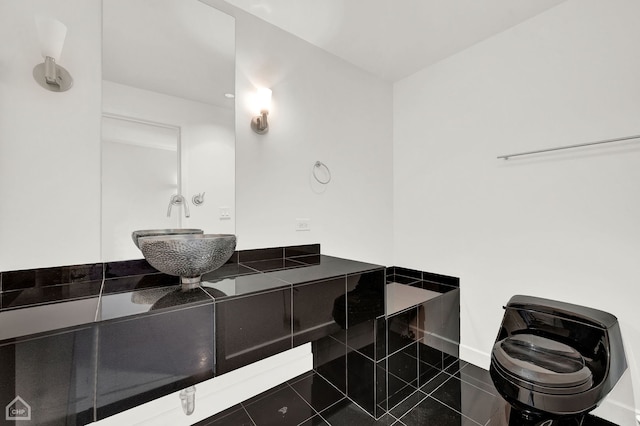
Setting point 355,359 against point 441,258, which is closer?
point 355,359

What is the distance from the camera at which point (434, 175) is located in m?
2.43

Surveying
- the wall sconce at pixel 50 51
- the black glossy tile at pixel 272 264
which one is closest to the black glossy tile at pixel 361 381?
the black glossy tile at pixel 272 264

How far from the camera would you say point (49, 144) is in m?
1.19

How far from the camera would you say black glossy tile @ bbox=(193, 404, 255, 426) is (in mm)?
1558

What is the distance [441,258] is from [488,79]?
144 cm

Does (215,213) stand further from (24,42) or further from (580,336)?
(580,336)

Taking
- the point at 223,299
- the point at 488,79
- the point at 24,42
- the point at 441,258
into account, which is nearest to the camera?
the point at 223,299

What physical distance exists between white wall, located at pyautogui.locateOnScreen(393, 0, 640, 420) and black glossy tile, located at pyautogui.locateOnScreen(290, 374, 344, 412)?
114 centimetres

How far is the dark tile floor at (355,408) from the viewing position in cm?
161

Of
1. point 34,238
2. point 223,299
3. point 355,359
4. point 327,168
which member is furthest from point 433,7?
point 34,238

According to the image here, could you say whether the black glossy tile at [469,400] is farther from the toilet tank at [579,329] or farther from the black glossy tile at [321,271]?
the black glossy tile at [321,271]

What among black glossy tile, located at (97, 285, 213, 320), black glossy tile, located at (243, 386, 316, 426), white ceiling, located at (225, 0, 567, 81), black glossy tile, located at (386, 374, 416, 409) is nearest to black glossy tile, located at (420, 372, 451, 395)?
black glossy tile, located at (386, 374, 416, 409)

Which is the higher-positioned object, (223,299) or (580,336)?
(223,299)

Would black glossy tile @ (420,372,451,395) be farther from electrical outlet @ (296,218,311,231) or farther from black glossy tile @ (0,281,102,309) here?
black glossy tile @ (0,281,102,309)
